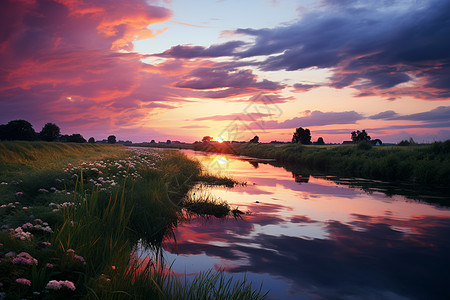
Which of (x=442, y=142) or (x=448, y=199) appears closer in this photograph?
(x=448, y=199)

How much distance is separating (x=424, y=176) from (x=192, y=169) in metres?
18.9

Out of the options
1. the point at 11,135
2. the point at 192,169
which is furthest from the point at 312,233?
the point at 11,135

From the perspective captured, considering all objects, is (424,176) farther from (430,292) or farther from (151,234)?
(151,234)

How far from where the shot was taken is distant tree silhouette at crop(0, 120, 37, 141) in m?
33.2

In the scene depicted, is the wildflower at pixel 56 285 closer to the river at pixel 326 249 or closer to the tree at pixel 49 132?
the river at pixel 326 249

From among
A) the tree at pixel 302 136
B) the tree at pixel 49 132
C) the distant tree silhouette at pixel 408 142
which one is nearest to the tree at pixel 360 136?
the tree at pixel 302 136

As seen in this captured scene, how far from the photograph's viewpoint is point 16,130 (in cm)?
3356

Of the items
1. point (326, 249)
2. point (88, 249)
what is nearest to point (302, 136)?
point (326, 249)

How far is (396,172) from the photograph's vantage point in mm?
26266

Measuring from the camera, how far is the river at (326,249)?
6383 millimetres

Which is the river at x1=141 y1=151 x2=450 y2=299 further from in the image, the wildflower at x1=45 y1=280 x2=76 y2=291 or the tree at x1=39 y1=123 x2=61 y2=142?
the tree at x1=39 y1=123 x2=61 y2=142

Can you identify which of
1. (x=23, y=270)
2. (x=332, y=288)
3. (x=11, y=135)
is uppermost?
(x=11, y=135)

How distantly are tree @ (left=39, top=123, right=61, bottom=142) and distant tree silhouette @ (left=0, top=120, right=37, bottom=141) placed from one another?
7169 millimetres

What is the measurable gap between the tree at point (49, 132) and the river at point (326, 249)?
38581mm
